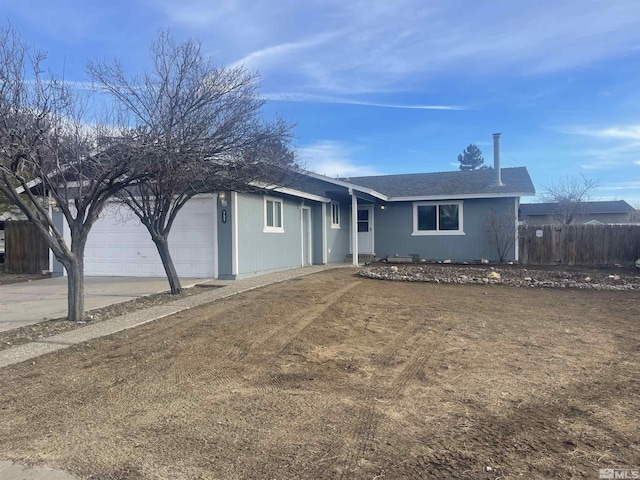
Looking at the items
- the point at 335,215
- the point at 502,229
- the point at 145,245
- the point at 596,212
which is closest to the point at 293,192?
the point at 145,245

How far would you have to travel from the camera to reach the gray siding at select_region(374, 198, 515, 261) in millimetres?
18234

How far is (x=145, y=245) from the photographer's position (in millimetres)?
13992

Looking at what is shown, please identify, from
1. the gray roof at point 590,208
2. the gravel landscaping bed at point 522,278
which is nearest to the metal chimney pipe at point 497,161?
the gravel landscaping bed at point 522,278

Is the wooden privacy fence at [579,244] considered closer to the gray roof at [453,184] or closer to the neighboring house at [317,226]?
the neighboring house at [317,226]

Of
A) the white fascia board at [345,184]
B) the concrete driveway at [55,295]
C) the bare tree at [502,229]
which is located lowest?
the concrete driveway at [55,295]

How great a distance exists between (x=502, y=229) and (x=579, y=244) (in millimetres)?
2780

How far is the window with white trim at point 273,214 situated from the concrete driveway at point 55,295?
2910 mm

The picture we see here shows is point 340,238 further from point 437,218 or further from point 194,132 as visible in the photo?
point 194,132

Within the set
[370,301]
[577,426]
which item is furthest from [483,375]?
[370,301]

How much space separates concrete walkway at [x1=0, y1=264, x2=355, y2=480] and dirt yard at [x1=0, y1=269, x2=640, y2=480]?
0.41 feet

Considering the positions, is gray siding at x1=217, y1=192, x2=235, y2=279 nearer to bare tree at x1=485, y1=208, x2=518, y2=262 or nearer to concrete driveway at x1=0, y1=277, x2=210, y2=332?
concrete driveway at x1=0, y1=277, x2=210, y2=332

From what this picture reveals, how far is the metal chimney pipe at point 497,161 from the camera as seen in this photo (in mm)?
19250

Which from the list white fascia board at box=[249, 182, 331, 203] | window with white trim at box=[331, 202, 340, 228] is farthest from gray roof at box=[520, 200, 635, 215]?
white fascia board at box=[249, 182, 331, 203]

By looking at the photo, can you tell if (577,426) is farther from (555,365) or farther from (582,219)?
(582,219)
